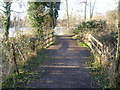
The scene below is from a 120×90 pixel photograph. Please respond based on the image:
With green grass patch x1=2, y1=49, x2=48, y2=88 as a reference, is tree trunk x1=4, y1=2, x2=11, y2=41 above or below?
above

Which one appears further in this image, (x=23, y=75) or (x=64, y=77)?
(x=23, y=75)

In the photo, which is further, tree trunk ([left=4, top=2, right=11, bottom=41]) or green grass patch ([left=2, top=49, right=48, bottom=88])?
tree trunk ([left=4, top=2, right=11, bottom=41])

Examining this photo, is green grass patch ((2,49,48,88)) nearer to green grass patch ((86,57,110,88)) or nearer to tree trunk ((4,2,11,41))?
green grass patch ((86,57,110,88))

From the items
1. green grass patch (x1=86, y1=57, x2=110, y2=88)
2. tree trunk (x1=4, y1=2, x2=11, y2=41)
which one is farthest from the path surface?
tree trunk (x1=4, y1=2, x2=11, y2=41)

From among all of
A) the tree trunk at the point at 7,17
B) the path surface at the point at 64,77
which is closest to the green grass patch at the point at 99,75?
the path surface at the point at 64,77

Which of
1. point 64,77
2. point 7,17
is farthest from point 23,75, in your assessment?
point 7,17

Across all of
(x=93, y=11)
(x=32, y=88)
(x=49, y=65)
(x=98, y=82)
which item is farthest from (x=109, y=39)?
(x=93, y=11)

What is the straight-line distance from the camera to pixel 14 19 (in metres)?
12.0

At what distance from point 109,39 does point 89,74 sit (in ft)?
25.9

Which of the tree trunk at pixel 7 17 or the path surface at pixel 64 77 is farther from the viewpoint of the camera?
the tree trunk at pixel 7 17

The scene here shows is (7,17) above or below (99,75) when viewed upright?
above

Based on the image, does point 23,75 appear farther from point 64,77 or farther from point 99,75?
point 99,75

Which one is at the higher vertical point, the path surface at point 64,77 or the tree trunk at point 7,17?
the tree trunk at point 7,17

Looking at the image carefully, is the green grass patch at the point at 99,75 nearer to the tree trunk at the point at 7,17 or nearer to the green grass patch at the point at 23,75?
the green grass patch at the point at 23,75
